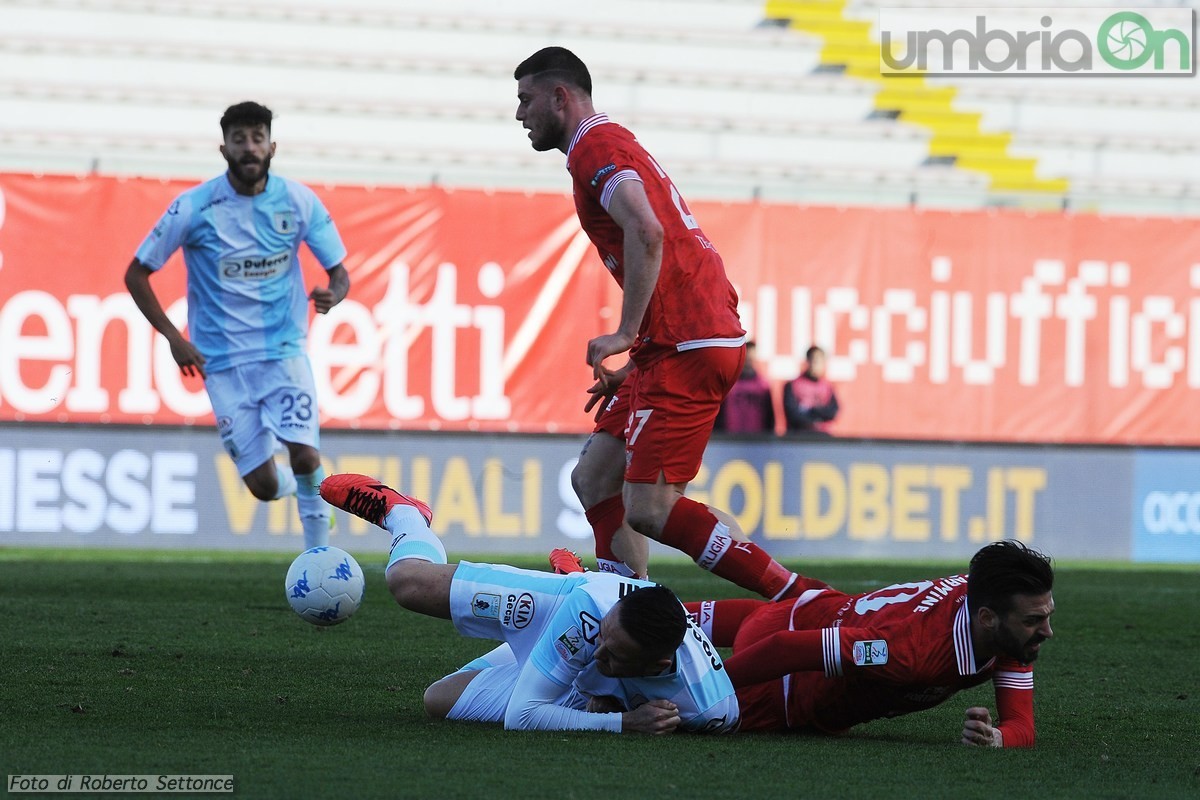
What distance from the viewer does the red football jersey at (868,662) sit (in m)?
4.48

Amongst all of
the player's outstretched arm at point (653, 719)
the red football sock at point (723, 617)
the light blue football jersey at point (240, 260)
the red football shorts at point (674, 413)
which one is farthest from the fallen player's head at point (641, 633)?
the light blue football jersey at point (240, 260)

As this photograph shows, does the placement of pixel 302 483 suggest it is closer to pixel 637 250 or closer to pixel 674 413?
pixel 674 413

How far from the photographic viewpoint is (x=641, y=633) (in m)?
4.36

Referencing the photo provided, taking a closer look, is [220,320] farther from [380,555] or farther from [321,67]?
[321,67]

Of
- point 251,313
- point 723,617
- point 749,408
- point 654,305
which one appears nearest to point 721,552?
point 723,617

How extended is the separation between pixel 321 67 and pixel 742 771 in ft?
45.2

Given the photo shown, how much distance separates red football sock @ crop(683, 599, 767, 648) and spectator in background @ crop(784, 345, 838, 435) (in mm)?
9081

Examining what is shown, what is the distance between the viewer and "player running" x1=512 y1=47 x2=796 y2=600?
539cm

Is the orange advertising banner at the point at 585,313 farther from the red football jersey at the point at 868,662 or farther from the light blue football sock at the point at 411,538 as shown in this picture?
the red football jersey at the point at 868,662

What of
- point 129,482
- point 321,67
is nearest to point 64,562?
point 129,482

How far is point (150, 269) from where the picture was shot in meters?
7.94

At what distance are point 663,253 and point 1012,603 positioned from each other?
5.99 ft

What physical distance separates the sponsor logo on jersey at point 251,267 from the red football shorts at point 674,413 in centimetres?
312

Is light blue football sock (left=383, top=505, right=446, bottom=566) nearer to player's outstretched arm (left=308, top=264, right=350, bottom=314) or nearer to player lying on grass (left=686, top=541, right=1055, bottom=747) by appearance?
player lying on grass (left=686, top=541, right=1055, bottom=747)
